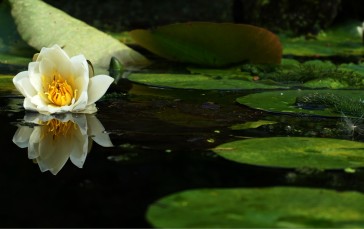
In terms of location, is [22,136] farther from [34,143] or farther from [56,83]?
[56,83]

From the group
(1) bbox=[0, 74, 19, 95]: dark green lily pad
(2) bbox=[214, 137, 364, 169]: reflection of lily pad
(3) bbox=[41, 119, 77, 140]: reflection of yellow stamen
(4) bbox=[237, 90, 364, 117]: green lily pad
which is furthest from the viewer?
(1) bbox=[0, 74, 19, 95]: dark green lily pad

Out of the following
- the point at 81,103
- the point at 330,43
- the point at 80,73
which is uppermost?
the point at 80,73

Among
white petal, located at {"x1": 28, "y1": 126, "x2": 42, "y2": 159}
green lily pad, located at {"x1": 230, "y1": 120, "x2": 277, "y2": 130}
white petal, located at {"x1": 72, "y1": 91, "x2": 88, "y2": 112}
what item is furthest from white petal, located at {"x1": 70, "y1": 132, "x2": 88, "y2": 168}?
green lily pad, located at {"x1": 230, "y1": 120, "x2": 277, "y2": 130}

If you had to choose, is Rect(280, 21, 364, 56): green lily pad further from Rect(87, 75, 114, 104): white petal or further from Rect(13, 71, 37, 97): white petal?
Rect(13, 71, 37, 97): white petal

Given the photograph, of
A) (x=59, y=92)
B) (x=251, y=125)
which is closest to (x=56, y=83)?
(x=59, y=92)

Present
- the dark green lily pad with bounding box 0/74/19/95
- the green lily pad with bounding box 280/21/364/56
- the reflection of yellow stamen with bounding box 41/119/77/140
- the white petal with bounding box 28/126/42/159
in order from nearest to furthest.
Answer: the white petal with bounding box 28/126/42/159 → the reflection of yellow stamen with bounding box 41/119/77/140 → the dark green lily pad with bounding box 0/74/19/95 → the green lily pad with bounding box 280/21/364/56
